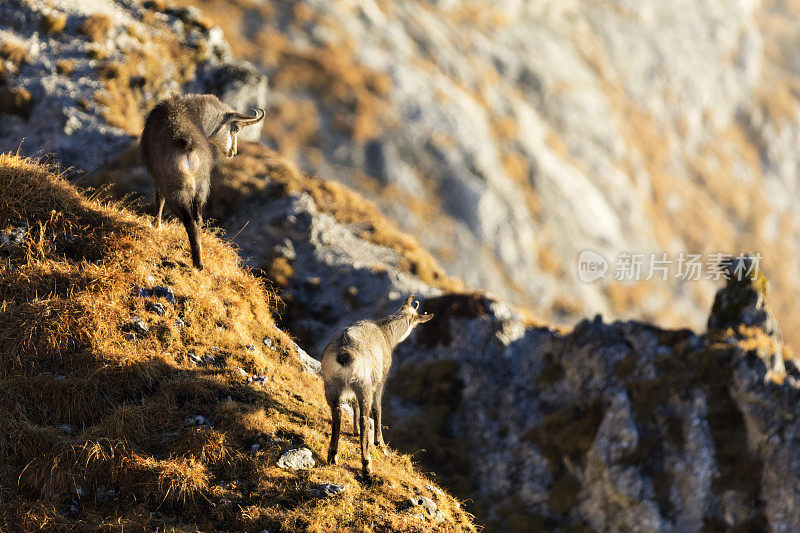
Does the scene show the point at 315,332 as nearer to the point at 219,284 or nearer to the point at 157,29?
the point at 219,284

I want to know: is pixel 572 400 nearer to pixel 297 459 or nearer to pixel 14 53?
pixel 297 459

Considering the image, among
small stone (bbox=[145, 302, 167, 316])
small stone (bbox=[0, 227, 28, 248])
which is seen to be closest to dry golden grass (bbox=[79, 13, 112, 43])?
small stone (bbox=[0, 227, 28, 248])

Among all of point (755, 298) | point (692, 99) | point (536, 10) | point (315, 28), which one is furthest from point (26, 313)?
point (692, 99)

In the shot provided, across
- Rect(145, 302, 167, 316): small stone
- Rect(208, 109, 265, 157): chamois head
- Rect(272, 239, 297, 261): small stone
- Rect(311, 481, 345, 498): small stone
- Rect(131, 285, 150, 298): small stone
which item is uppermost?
Rect(272, 239, 297, 261): small stone

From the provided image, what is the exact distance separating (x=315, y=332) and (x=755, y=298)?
17363 mm

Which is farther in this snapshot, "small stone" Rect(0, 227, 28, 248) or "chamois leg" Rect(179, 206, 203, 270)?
"chamois leg" Rect(179, 206, 203, 270)

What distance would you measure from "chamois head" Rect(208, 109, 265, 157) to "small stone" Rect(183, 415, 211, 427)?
7.58 meters

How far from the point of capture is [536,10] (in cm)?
10075

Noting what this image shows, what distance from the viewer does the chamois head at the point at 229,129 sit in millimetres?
17391

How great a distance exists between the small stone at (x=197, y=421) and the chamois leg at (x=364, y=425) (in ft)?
10.4

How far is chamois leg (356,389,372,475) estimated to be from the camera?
13.3m

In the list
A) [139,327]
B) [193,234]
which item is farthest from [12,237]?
[193,234]

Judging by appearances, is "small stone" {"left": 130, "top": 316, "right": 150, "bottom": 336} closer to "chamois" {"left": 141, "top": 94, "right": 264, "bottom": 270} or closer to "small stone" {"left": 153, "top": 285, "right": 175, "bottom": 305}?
"small stone" {"left": 153, "top": 285, "right": 175, "bottom": 305}

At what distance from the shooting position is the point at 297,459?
512 inches
